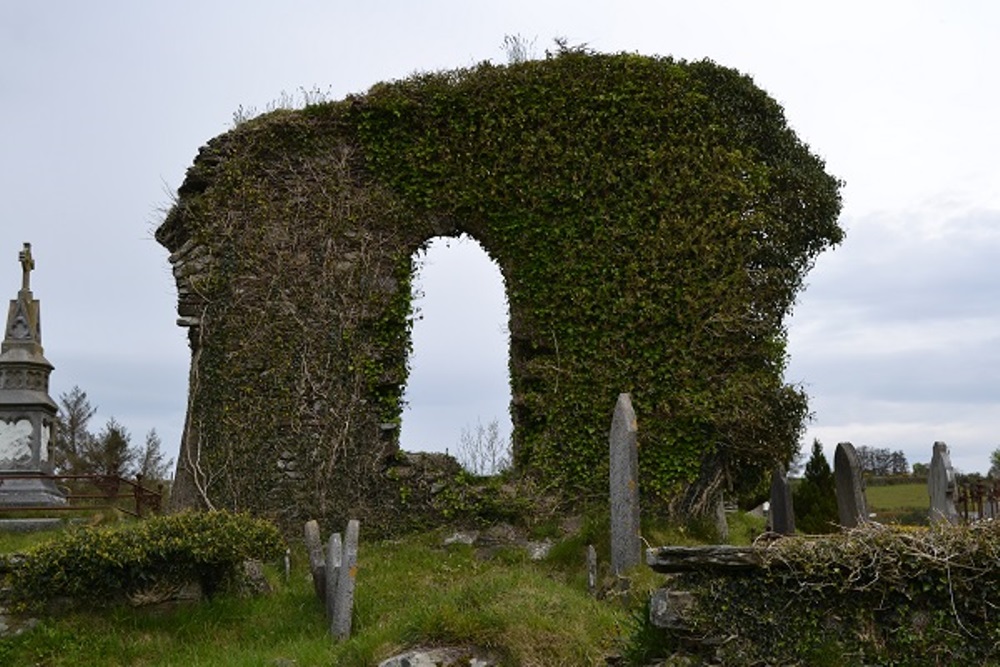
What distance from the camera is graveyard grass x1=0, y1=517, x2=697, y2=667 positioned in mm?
7047

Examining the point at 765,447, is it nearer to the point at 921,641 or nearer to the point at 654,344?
the point at 654,344

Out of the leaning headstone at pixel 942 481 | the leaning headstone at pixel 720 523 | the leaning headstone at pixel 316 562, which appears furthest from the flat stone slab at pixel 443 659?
the leaning headstone at pixel 942 481

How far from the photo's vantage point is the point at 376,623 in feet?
28.3

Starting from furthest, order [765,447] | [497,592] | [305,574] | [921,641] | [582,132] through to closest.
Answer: [582,132], [765,447], [305,574], [497,592], [921,641]

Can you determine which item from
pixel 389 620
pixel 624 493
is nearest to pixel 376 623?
pixel 389 620

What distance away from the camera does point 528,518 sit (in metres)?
12.4

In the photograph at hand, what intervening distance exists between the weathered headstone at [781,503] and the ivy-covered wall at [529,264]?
1643 mm

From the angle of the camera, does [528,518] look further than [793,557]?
Yes

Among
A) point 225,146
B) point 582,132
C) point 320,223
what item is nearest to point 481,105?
point 582,132

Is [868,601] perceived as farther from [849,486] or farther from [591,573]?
[849,486]

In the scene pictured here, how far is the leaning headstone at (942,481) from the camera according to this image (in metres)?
11.8

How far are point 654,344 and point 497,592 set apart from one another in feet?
18.1

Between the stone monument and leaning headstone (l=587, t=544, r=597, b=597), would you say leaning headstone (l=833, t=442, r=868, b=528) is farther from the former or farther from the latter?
the stone monument

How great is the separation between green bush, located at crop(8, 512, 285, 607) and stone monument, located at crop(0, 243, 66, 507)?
576cm
